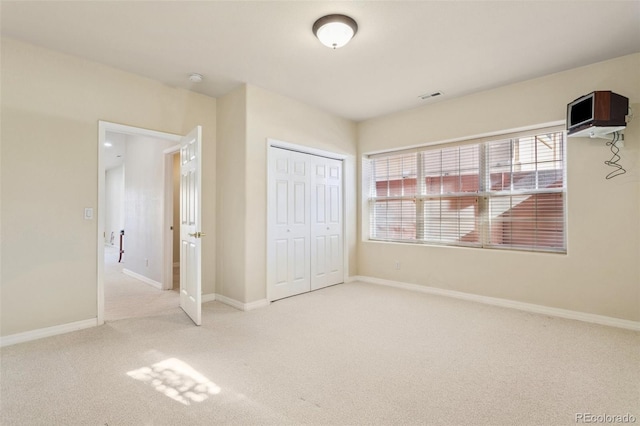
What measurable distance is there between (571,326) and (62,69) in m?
5.67

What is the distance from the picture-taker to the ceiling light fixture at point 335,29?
249 centimetres

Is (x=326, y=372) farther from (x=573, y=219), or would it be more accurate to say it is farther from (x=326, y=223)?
(x=573, y=219)

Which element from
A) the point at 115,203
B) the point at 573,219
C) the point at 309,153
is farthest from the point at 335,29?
the point at 115,203

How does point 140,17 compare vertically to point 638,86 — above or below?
above

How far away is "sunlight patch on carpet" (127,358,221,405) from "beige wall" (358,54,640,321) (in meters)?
3.38

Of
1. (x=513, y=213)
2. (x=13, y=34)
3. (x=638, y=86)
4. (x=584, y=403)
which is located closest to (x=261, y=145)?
(x=13, y=34)

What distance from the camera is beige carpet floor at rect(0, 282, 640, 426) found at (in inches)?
72.0

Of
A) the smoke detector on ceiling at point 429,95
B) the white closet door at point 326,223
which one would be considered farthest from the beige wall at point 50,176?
the smoke detector on ceiling at point 429,95

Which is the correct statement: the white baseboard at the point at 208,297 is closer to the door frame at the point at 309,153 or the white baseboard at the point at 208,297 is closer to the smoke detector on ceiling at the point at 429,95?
the door frame at the point at 309,153

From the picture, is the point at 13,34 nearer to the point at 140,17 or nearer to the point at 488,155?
the point at 140,17

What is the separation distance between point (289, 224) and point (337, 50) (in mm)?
2260

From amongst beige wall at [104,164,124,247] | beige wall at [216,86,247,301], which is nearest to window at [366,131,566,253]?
beige wall at [216,86,247,301]

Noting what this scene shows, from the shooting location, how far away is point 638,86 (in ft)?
10.3

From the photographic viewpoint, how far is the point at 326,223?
496 centimetres
